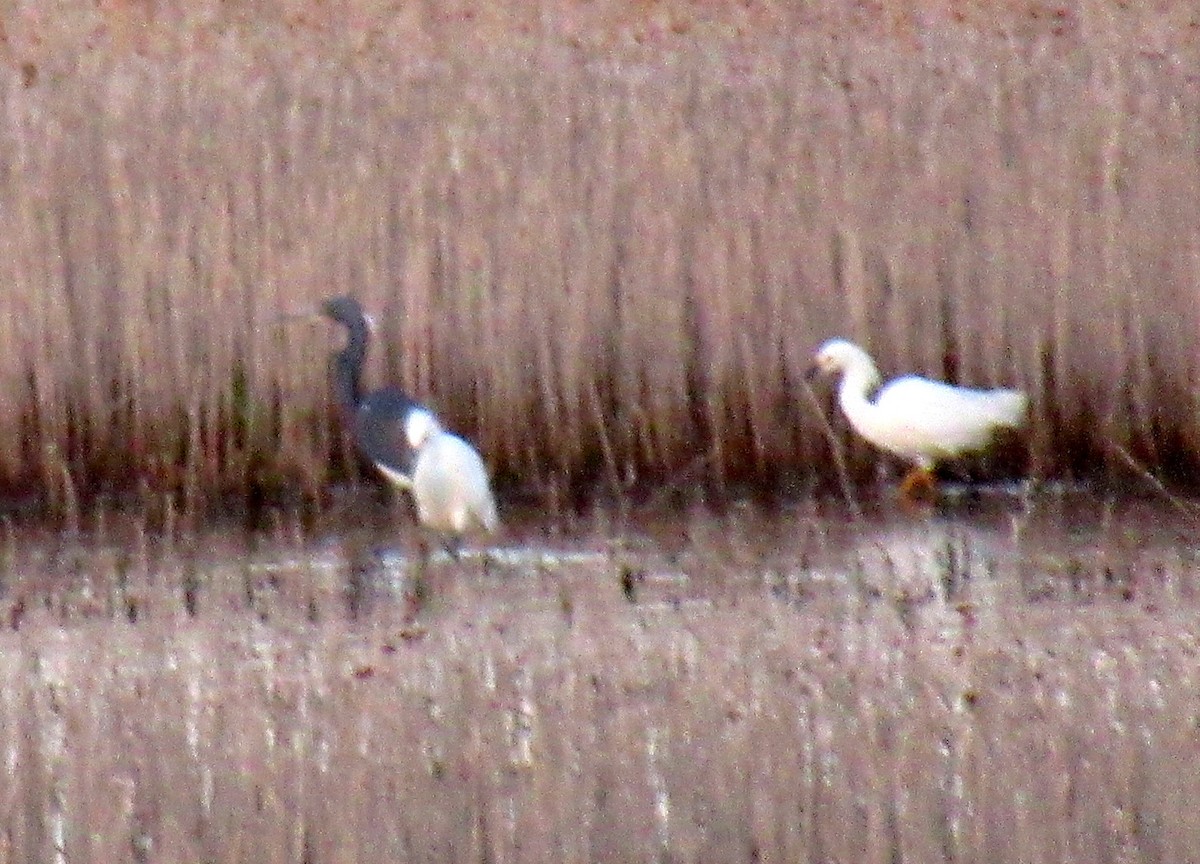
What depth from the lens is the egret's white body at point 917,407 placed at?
7.12m

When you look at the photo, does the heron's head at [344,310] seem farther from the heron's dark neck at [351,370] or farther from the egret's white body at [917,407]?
the egret's white body at [917,407]

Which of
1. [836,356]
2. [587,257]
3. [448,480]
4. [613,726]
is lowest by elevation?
[613,726]

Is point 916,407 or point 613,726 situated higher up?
point 916,407

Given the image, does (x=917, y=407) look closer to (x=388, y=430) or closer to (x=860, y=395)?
(x=860, y=395)

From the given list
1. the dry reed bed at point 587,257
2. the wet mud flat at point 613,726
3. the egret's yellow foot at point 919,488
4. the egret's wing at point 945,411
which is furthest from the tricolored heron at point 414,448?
the egret's yellow foot at point 919,488

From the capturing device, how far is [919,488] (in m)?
7.66

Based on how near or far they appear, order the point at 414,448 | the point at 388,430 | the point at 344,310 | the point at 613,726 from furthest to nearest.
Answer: the point at 344,310 → the point at 388,430 → the point at 414,448 → the point at 613,726

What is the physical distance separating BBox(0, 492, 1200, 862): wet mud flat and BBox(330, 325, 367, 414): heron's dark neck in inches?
49.2

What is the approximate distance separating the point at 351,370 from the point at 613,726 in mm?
2861

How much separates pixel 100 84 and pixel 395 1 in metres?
2.06

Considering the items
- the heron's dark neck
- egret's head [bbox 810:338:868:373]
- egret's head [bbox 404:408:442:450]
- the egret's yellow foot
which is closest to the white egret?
egret's head [bbox 404:408:442:450]

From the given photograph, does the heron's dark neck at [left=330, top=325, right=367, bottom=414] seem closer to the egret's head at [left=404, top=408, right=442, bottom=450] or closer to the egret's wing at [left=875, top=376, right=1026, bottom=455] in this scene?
the egret's head at [left=404, top=408, right=442, bottom=450]

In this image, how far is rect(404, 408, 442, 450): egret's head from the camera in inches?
269

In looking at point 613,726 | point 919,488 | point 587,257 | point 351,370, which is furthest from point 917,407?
point 613,726
